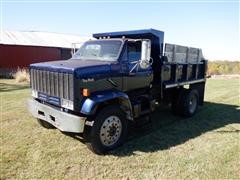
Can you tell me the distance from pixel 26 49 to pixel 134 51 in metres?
20.7

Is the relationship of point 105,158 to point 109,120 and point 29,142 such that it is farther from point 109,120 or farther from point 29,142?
point 29,142

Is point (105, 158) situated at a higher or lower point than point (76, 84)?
lower

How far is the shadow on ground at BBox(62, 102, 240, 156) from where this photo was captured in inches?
223

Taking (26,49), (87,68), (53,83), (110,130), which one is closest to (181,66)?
(110,130)

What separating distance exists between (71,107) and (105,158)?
3.95 ft

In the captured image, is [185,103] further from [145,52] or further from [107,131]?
[107,131]

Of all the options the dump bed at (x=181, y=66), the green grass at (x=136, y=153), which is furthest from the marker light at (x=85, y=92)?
the dump bed at (x=181, y=66)

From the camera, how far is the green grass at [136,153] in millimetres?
4430

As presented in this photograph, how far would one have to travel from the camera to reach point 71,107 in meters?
5.04

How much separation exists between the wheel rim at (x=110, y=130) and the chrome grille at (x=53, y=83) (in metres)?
0.94

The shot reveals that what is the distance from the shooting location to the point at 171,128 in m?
7.02

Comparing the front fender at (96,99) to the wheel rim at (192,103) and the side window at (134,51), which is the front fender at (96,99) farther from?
the wheel rim at (192,103)

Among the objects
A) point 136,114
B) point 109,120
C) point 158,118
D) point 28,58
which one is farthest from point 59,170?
point 28,58

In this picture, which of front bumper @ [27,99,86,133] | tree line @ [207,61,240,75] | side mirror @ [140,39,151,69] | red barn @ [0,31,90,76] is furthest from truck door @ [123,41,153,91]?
tree line @ [207,61,240,75]
